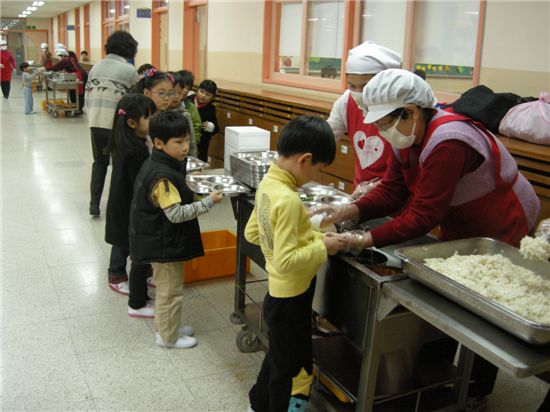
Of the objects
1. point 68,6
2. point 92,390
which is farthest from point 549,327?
point 68,6

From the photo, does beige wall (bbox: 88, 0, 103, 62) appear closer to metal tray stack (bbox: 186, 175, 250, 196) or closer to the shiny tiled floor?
the shiny tiled floor

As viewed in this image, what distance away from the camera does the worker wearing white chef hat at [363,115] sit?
2283 mm

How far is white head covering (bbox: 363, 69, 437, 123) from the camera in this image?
169cm

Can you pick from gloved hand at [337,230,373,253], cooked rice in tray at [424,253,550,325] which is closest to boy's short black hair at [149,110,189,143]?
gloved hand at [337,230,373,253]

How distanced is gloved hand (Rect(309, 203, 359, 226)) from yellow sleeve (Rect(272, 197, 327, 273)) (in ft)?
1.06

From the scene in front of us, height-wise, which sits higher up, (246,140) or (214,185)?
(246,140)

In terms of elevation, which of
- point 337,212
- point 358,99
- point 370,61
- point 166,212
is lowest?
point 166,212

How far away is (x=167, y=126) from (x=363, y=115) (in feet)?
3.00

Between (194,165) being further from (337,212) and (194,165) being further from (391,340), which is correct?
(391,340)

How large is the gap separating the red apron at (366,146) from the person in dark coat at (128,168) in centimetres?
111

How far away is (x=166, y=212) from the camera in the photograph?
245 centimetres

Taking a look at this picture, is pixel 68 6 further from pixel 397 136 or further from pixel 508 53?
pixel 397 136

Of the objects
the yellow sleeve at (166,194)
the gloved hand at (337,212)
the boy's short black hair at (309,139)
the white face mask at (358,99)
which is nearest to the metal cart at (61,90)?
the yellow sleeve at (166,194)

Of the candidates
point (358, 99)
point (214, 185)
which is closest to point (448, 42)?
point (358, 99)
